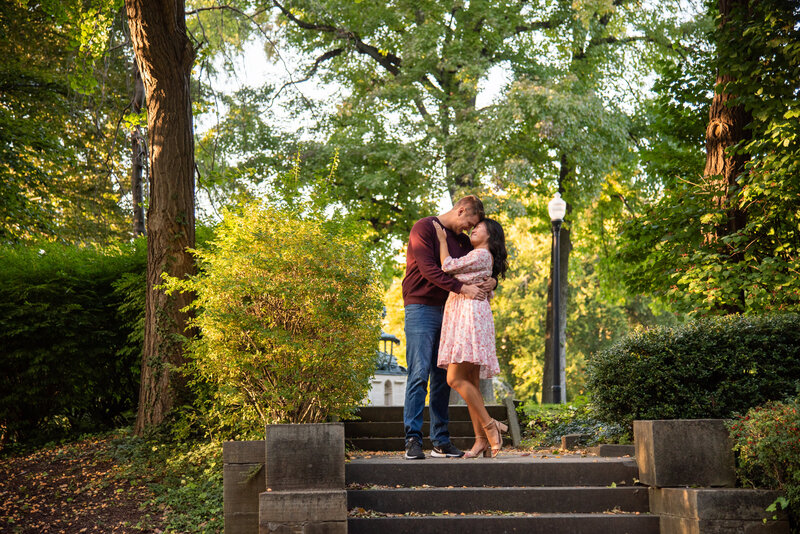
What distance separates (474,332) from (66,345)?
17.6 ft

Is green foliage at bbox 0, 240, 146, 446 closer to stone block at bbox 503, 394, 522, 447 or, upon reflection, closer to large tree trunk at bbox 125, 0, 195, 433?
large tree trunk at bbox 125, 0, 195, 433

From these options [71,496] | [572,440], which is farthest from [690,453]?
[71,496]

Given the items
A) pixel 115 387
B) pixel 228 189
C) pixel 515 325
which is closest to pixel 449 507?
pixel 115 387

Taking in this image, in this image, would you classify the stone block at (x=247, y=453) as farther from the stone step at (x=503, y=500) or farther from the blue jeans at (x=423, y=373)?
the blue jeans at (x=423, y=373)

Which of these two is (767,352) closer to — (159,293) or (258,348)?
(258,348)

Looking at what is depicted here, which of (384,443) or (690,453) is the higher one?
(690,453)

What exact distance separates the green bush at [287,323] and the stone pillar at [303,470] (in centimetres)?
73

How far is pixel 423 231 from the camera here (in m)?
6.49

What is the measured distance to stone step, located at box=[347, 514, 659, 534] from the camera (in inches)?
212

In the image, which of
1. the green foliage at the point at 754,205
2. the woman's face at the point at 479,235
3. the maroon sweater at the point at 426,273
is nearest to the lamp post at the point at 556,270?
the green foliage at the point at 754,205

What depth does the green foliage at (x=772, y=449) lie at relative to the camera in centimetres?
497

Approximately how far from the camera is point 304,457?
5320 mm

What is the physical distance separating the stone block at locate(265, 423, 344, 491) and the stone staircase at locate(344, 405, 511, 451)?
9.75 feet

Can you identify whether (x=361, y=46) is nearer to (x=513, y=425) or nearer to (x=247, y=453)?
(x=513, y=425)
